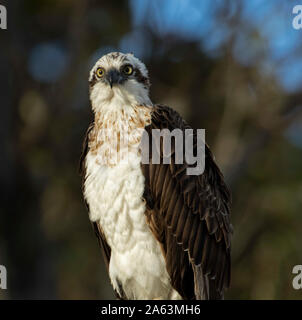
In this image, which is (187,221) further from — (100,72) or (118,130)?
(100,72)

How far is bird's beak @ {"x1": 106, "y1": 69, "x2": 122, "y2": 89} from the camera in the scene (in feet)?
18.4

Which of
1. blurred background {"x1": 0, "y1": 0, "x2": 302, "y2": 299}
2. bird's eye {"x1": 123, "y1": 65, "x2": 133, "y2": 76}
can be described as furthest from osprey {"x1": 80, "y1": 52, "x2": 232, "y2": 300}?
blurred background {"x1": 0, "y1": 0, "x2": 302, "y2": 299}

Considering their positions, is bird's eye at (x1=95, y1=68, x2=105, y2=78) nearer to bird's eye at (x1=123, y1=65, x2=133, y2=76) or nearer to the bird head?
the bird head

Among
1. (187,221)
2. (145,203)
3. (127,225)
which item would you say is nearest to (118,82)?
(145,203)

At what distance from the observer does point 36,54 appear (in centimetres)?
1548

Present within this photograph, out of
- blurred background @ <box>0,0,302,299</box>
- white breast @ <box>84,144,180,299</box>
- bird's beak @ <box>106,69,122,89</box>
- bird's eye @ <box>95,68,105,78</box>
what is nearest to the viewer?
white breast @ <box>84,144,180,299</box>

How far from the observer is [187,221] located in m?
5.57

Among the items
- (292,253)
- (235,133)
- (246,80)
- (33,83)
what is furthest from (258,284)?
(33,83)

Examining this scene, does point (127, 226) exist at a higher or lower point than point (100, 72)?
lower

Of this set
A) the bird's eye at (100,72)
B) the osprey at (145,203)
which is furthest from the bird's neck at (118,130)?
the bird's eye at (100,72)

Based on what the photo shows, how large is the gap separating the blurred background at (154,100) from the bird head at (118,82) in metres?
6.12

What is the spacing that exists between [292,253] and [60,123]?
6.05 m

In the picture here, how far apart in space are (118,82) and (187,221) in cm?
143
